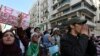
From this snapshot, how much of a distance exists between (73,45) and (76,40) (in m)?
0.10

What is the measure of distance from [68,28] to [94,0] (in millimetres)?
58312

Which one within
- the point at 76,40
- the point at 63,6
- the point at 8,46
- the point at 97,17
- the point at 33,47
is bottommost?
the point at 33,47

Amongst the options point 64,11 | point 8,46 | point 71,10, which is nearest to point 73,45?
point 8,46

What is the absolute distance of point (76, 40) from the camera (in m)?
4.15

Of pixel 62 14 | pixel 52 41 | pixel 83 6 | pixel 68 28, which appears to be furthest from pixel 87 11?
pixel 68 28

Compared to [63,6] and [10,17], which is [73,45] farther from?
[63,6]

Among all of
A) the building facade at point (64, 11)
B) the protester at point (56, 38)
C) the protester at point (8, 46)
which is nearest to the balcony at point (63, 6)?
the building facade at point (64, 11)

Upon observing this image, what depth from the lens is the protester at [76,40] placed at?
407 centimetres

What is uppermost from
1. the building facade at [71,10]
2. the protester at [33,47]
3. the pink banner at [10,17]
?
the building facade at [71,10]

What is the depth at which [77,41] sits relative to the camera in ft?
13.6

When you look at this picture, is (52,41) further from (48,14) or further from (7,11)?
(48,14)

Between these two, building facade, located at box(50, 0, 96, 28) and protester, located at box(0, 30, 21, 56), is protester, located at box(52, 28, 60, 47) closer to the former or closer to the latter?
protester, located at box(0, 30, 21, 56)

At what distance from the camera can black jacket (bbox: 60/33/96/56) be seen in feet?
13.3

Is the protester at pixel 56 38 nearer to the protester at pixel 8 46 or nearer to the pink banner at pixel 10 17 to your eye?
the pink banner at pixel 10 17
